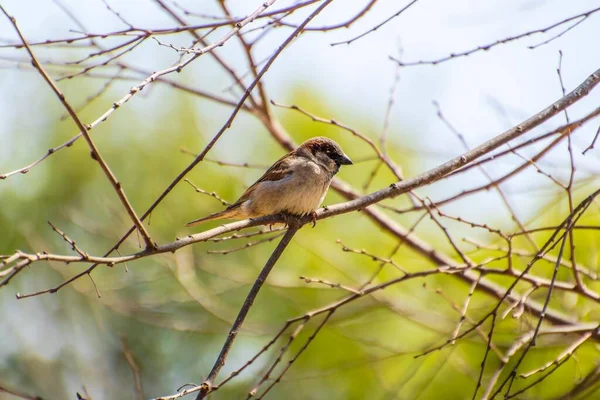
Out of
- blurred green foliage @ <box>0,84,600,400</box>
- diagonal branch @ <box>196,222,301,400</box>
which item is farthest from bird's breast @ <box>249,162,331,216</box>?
blurred green foliage @ <box>0,84,600,400</box>

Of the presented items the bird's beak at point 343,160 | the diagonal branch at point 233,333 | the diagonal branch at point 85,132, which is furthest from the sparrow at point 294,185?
the diagonal branch at point 85,132

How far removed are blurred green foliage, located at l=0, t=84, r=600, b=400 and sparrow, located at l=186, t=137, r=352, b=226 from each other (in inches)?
44.0

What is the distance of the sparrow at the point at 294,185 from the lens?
4.94 meters

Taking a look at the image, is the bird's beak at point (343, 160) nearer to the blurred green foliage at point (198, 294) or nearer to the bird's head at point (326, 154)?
the bird's head at point (326, 154)

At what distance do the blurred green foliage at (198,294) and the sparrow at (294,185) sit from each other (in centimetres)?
112

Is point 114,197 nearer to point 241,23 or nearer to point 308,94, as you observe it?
point 308,94

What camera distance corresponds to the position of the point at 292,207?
191 inches

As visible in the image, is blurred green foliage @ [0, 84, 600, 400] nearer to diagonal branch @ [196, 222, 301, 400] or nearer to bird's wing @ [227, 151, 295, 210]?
bird's wing @ [227, 151, 295, 210]

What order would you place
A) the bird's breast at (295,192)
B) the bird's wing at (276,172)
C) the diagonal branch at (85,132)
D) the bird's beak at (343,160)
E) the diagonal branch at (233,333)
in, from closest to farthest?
the diagonal branch at (85,132), the diagonal branch at (233,333), the bird's breast at (295,192), the bird's wing at (276,172), the bird's beak at (343,160)

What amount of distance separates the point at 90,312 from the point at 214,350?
8.04 feet

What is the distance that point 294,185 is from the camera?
5.05 m

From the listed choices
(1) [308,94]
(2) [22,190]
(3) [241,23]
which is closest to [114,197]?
(2) [22,190]

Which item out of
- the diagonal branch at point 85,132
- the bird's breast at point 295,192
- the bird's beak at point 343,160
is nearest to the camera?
the diagonal branch at point 85,132

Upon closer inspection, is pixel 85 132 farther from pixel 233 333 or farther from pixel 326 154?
pixel 326 154
